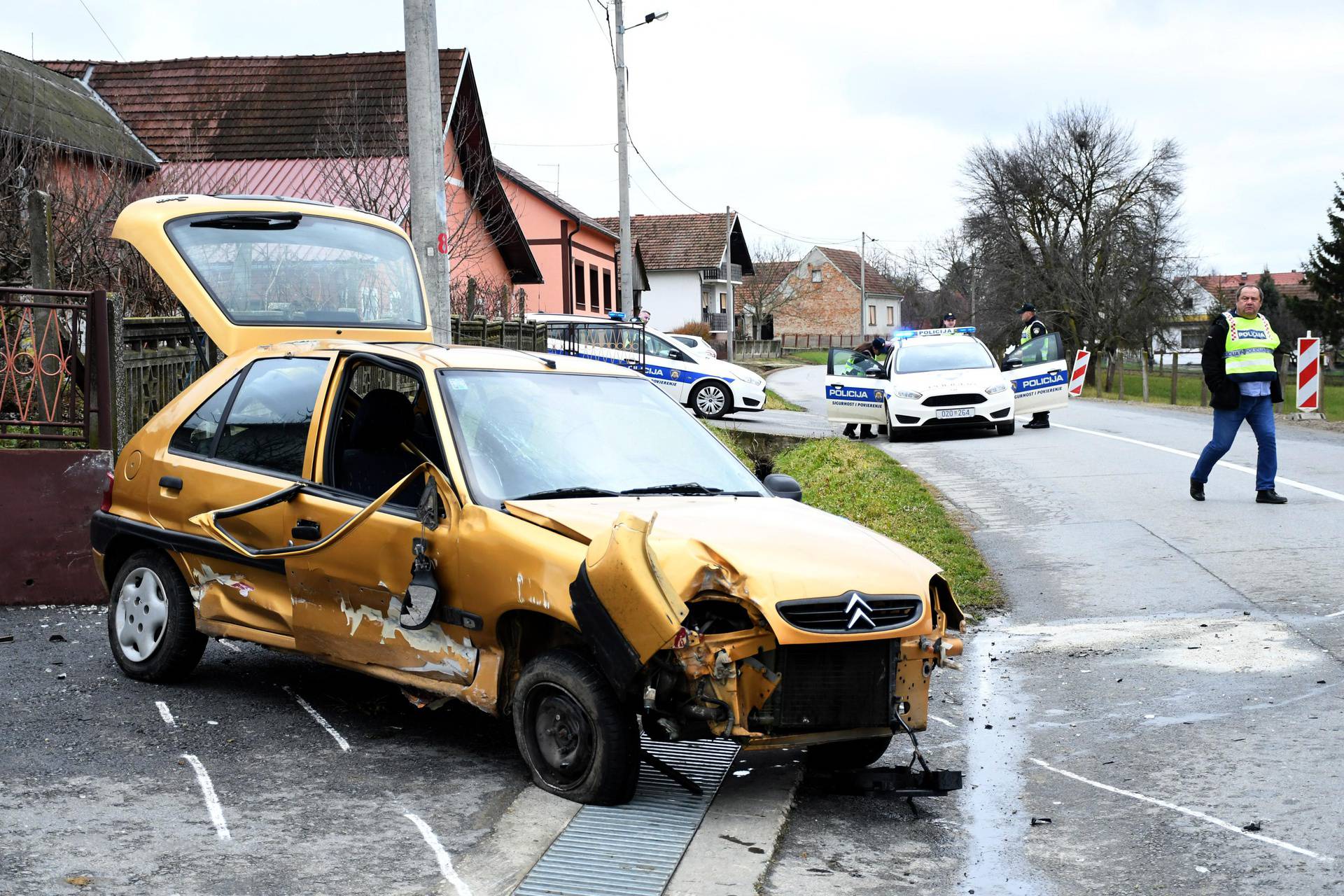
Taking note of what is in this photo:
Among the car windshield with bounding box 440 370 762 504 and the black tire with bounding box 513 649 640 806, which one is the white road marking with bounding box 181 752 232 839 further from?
the car windshield with bounding box 440 370 762 504

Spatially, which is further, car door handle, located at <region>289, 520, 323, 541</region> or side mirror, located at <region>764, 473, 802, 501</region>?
side mirror, located at <region>764, 473, 802, 501</region>

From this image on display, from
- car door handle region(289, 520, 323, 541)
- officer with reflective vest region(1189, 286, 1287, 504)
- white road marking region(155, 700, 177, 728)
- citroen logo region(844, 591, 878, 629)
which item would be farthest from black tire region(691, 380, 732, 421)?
citroen logo region(844, 591, 878, 629)

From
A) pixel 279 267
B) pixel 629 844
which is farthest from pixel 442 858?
pixel 279 267

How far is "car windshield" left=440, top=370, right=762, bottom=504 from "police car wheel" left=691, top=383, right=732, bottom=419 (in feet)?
66.3

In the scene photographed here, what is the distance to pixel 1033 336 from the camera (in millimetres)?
22766

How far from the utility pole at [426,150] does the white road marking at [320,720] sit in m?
5.32

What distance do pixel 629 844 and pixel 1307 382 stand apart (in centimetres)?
2148

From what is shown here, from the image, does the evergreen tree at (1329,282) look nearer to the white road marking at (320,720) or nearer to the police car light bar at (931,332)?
the police car light bar at (931,332)

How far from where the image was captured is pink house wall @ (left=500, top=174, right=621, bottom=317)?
4356 centimetres

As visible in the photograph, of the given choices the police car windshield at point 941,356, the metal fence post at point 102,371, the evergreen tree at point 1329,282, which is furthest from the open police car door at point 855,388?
the evergreen tree at point 1329,282

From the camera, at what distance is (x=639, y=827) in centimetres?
477

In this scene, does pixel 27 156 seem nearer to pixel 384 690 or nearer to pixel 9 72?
pixel 9 72

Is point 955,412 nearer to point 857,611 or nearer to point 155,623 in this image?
point 155,623

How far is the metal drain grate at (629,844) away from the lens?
427cm
